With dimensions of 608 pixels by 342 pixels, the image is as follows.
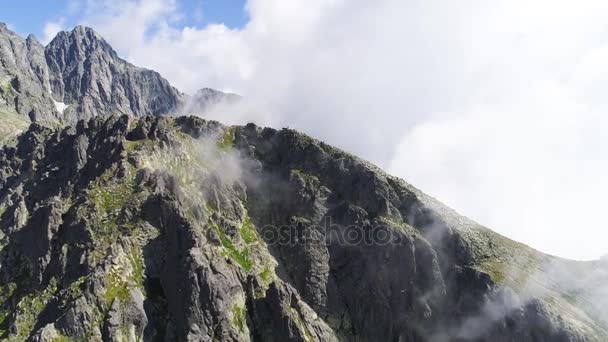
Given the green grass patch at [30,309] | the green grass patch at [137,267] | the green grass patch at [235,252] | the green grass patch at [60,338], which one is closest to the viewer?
the green grass patch at [60,338]

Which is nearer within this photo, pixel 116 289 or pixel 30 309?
Result: pixel 30 309

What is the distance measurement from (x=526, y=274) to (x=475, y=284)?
24307 millimetres

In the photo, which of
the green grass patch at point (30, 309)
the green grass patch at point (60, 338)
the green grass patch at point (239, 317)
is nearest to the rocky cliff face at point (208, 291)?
the green grass patch at point (60, 338)

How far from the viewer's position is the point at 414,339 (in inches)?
7436

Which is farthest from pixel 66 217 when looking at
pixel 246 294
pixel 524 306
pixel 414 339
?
pixel 524 306

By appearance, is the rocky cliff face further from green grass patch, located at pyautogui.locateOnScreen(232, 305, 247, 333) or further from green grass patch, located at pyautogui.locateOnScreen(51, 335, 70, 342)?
green grass patch, located at pyautogui.locateOnScreen(232, 305, 247, 333)

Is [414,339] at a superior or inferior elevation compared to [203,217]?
inferior

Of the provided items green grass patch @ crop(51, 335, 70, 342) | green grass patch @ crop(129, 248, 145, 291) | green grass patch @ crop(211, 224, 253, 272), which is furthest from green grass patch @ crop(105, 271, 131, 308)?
green grass patch @ crop(211, 224, 253, 272)

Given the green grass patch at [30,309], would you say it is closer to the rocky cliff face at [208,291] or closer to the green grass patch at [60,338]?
the rocky cliff face at [208,291]

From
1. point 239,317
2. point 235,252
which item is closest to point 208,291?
point 239,317

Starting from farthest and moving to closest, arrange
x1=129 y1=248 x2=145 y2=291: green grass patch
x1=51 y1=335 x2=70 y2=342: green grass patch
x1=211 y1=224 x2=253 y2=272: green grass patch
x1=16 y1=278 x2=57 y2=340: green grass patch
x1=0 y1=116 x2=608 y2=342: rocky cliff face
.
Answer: x1=211 y1=224 x2=253 y2=272: green grass patch < x1=129 y1=248 x2=145 y2=291: green grass patch < x1=0 y1=116 x2=608 y2=342: rocky cliff face < x1=16 y1=278 x2=57 y2=340: green grass patch < x1=51 y1=335 x2=70 y2=342: green grass patch

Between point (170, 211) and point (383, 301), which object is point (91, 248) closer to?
point (170, 211)

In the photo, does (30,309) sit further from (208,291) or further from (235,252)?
(235,252)

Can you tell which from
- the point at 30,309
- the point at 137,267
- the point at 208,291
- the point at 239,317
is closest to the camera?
Result: the point at 30,309
